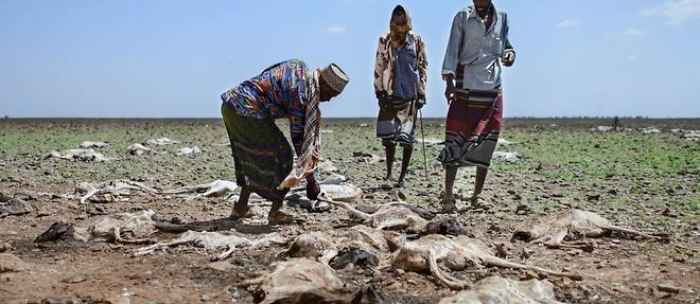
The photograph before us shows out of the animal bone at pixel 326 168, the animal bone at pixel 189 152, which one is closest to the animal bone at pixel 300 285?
the animal bone at pixel 326 168

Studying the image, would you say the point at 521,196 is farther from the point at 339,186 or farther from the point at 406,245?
the point at 406,245

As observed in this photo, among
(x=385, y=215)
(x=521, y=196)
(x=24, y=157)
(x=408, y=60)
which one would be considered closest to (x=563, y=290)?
(x=385, y=215)

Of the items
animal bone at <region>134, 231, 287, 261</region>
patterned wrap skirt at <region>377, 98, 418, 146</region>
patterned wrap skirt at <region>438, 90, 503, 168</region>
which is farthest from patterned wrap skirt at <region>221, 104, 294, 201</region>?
patterned wrap skirt at <region>377, 98, 418, 146</region>

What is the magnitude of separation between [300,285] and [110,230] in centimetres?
234

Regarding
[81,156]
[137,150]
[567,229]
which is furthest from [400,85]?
[137,150]

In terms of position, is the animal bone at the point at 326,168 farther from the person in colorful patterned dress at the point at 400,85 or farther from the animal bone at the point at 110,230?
the animal bone at the point at 110,230

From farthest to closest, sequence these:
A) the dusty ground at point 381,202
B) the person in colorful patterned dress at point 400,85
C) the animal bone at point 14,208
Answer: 1. the person in colorful patterned dress at point 400,85
2. the animal bone at point 14,208
3. the dusty ground at point 381,202

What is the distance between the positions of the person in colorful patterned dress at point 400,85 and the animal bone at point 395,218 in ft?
9.30

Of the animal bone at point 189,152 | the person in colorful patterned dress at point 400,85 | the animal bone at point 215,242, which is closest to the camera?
the animal bone at point 215,242

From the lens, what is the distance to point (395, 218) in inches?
243

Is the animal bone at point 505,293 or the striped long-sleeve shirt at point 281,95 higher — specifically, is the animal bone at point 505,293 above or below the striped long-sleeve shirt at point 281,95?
below

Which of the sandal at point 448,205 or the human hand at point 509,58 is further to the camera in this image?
the human hand at point 509,58

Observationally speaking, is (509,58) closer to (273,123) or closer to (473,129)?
(473,129)

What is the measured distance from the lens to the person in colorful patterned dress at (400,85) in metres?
9.12
